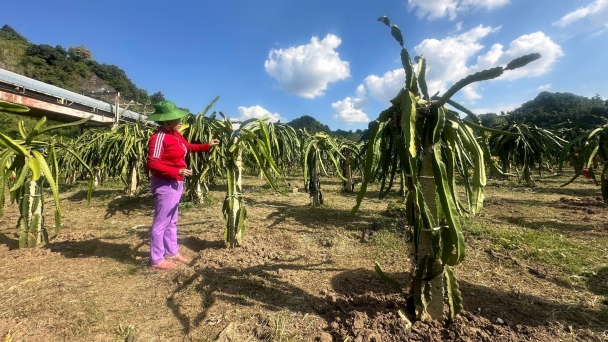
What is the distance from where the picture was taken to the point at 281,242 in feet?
11.3

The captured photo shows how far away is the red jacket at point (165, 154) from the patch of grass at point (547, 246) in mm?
3375

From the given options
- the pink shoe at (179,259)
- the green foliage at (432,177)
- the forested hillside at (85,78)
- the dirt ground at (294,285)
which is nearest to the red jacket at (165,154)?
the pink shoe at (179,259)

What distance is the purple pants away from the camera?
2.90 meters

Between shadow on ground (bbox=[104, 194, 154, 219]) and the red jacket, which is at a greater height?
the red jacket

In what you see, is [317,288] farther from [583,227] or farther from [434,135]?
[583,227]

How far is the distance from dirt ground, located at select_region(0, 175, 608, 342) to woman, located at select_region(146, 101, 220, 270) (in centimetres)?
19

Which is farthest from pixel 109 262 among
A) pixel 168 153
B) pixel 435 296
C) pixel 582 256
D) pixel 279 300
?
pixel 582 256

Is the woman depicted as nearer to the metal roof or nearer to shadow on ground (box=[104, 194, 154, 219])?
shadow on ground (box=[104, 194, 154, 219])

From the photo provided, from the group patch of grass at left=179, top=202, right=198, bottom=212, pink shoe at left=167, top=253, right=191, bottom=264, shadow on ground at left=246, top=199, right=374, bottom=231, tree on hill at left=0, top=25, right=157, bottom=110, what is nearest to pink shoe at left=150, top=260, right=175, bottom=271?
pink shoe at left=167, top=253, right=191, bottom=264

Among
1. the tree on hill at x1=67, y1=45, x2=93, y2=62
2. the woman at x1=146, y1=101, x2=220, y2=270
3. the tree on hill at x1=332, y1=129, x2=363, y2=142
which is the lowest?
the woman at x1=146, y1=101, x2=220, y2=270

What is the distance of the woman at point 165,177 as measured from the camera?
2.87 meters

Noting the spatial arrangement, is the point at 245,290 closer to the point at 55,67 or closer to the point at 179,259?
the point at 179,259

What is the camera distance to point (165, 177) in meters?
2.93

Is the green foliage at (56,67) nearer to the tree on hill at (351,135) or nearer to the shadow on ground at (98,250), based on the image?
the tree on hill at (351,135)
